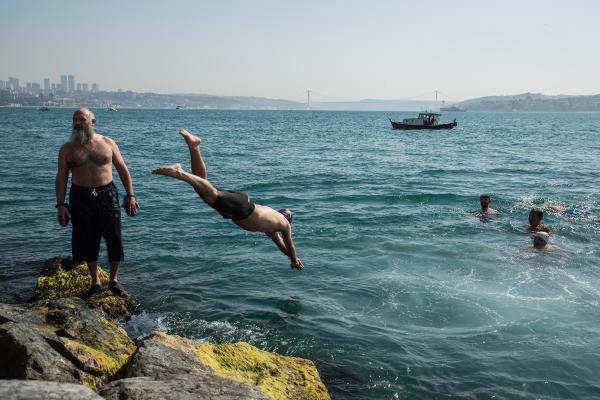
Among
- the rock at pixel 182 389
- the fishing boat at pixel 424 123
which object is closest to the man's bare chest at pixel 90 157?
the rock at pixel 182 389

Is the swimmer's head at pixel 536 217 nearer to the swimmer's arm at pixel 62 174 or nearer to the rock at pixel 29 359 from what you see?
the swimmer's arm at pixel 62 174

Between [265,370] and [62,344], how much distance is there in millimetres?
2225

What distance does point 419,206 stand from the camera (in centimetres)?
1919

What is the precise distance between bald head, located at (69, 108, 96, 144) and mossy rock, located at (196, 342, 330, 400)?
10.7 feet

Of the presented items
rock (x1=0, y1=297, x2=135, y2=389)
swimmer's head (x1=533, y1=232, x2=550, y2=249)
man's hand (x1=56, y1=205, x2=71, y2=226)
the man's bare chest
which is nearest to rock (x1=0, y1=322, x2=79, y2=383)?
rock (x1=0, y1=297, x2=135, y2=389)

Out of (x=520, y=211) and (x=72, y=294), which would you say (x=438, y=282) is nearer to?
(x=72, y=294)

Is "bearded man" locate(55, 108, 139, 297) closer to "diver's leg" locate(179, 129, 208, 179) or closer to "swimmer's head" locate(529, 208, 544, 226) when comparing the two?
"diver's leg" locate(179, 129, 208, 179)

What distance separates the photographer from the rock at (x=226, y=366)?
4637 mm

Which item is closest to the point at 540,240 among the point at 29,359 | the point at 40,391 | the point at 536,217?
the point at 536,217

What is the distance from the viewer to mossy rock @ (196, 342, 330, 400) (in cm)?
548

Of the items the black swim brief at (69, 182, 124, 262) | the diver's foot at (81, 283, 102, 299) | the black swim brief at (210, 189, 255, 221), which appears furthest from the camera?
the diver's foot at (81, 283, 102, 299)

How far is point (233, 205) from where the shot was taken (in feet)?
21.4

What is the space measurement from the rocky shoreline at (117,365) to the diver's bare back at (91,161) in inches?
67.6

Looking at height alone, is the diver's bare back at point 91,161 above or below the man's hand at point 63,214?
above
